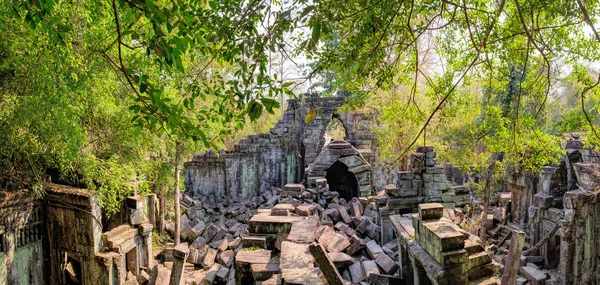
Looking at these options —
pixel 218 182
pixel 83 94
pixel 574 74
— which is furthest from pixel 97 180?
pixel 218 182

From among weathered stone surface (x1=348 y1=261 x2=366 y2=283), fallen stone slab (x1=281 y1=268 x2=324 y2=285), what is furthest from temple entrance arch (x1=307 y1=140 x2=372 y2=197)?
fallen stone slab (x1=281 y1=268 x2=324 y2=285)

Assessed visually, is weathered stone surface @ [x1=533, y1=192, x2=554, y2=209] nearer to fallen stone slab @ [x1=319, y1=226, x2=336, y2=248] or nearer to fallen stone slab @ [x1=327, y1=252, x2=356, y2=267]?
fallen stone slab @ [x1=319, y1=226, x2=336, y2=248]

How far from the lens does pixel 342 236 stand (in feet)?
19.8

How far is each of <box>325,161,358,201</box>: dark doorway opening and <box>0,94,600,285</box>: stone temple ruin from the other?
6 cm

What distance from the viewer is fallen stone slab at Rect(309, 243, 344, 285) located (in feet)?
12.6

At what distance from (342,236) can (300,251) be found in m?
1.98

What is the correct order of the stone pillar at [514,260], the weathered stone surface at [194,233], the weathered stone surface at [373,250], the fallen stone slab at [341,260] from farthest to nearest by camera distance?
the weathered stone surface at [194,233]
the weathered stone surface at [373,250]
the fallen stone slab at [341,260]
the stone pillar at [514,260]

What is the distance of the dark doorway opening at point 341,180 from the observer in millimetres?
13633

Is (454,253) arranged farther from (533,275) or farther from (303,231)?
(533,275)

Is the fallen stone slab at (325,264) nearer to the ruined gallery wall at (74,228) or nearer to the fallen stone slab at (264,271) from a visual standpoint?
the fallen stone slab at (264,271)

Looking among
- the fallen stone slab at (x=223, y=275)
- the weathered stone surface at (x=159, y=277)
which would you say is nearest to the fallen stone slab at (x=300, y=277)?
the fallen stone slab at (x=223, y=275)

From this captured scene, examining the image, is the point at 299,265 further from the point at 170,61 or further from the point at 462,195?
the point at 462,195

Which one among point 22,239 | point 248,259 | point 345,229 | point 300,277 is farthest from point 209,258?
point 300,277

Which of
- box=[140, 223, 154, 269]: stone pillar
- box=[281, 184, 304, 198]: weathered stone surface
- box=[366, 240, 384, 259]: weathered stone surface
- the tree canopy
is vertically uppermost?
the tree canopy
